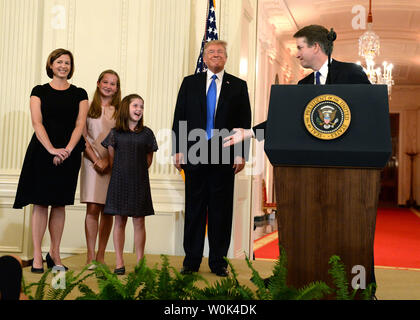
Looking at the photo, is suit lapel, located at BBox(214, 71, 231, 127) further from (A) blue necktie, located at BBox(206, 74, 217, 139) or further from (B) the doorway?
(B) the doorway

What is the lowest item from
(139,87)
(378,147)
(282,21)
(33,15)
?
(378,147)

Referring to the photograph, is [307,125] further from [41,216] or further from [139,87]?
[139,87]

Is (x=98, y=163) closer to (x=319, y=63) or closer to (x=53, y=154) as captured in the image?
(x=53, y=154)

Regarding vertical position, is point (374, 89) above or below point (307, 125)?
above

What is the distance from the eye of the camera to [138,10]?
4984 millimetres

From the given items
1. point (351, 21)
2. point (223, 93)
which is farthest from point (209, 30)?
point (351, 21)

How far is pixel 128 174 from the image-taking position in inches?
141

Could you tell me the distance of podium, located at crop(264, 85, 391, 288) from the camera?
1986 mm

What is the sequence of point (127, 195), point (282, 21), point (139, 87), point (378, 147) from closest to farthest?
point (378, 147) → point (127, 195) → point (139, 87) → point (282, 21)

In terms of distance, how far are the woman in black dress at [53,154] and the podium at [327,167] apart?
2026mm

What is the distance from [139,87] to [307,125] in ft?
10.4

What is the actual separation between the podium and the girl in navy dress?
1.71 metres

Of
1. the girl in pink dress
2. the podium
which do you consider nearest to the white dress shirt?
the podium
